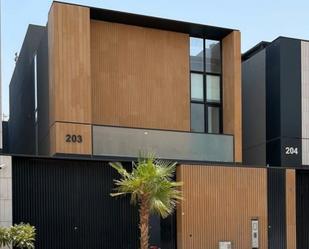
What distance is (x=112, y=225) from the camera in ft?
62.0

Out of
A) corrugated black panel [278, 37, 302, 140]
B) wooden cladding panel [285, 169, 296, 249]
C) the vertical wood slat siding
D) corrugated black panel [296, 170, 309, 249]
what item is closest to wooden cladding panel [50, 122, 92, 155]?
wooden cladding panel [285, 169, 296, 249]

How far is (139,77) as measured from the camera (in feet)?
75.9

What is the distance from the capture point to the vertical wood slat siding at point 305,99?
24.4 metres

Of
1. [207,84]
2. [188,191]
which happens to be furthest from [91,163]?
[207,84]

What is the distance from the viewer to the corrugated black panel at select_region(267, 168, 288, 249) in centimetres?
2108

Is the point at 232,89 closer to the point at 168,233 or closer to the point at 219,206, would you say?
the point at 219,206

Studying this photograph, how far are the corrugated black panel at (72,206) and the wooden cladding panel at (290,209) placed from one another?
6.28 meters

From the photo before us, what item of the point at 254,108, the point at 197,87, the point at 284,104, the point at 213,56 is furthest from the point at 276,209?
the point at 213,56

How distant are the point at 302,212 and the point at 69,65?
1108cm

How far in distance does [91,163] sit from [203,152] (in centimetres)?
596

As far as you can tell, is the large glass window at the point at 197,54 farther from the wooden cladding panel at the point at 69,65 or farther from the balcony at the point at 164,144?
the wooden cladding panel at the point at 69,65

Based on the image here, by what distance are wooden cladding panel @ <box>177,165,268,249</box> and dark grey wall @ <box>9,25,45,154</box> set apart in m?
9.87

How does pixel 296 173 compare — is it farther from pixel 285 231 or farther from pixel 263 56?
pixel 263 56

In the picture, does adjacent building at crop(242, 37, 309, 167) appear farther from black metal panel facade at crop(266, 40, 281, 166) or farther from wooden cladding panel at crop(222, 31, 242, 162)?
wooden cladding panel at crop(222, 31, 242, 162)
